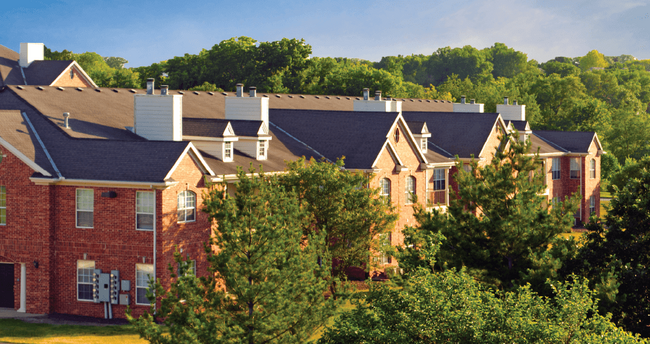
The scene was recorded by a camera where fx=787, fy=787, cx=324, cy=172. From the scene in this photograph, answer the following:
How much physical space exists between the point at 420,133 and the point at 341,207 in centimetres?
1623

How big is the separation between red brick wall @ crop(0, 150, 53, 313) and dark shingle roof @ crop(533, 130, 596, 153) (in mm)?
51282

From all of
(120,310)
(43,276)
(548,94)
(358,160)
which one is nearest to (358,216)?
(358,160)

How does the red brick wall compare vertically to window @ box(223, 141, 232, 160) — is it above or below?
below

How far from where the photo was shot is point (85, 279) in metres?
36.8

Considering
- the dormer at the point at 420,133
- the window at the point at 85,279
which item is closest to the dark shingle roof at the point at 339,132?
the dormer at the point at 420,133

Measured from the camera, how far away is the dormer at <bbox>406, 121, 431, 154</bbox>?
5409 cm

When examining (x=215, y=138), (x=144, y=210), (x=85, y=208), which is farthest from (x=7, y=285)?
(x=215, y=138)

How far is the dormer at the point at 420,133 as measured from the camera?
177ft

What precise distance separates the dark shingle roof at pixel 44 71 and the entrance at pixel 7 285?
27.5 m

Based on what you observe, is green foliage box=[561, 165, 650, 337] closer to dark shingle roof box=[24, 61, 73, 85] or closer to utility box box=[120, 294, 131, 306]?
utility box box=[120, 294, 131, 306]

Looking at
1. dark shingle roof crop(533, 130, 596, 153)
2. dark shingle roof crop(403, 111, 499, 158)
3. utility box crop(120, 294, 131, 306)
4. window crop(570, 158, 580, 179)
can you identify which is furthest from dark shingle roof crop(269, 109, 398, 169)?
window crop(570, 158, 580, 179)

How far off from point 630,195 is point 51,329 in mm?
24481

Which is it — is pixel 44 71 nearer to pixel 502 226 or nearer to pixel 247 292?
pixel 502 226

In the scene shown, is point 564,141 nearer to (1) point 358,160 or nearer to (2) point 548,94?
(1) point 358,160
